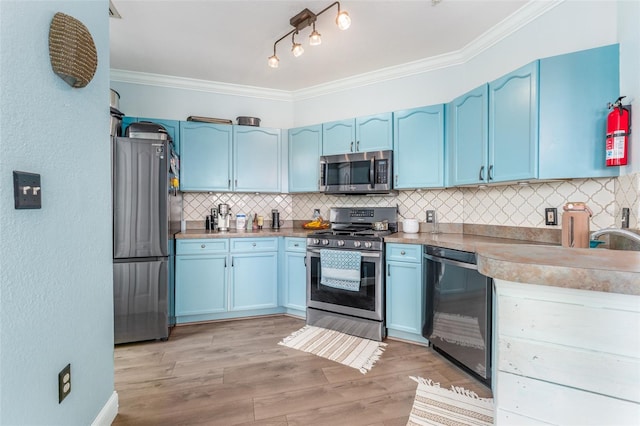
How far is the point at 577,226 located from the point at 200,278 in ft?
10.2

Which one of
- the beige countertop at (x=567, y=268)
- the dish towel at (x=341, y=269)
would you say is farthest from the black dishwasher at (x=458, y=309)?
the beige countertop at (x=567, y=268)

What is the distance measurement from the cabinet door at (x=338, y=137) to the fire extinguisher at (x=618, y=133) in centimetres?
205

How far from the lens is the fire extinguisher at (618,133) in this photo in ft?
5.37

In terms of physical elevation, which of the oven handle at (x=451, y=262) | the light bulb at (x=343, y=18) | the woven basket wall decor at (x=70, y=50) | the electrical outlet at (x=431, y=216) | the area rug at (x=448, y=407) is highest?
the light bulb at (x=343, y=18)

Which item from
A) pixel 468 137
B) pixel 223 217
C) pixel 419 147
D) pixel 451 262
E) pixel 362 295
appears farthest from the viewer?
pixel 223 217

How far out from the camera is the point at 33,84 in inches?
40.5

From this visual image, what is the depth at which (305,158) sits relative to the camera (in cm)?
357

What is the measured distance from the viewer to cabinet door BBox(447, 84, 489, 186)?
2.40 meters

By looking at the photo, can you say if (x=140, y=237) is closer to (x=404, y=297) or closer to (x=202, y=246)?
(x=202, y=246)

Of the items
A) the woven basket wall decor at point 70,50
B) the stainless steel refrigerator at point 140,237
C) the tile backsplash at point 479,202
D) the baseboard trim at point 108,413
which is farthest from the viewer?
the stainless steel refrigerator at point 140,237

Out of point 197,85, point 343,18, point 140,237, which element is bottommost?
point 140,237

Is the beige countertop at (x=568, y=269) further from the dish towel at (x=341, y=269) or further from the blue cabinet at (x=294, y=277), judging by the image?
the blue cabinet at (x=294, y=277)

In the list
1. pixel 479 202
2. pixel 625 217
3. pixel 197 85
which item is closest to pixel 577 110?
pixel 625 217

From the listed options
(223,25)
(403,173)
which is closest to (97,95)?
(223,25)
